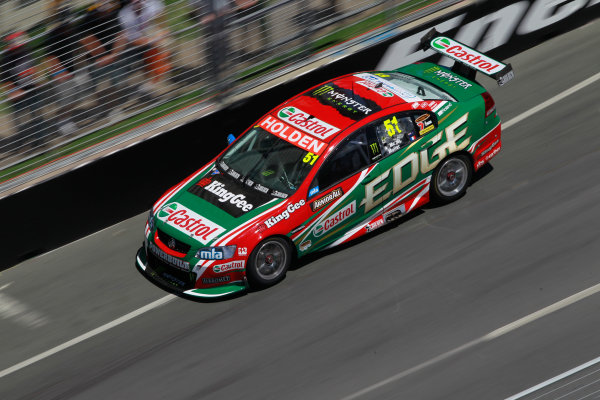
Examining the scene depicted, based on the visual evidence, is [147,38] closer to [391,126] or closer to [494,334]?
[391,126]

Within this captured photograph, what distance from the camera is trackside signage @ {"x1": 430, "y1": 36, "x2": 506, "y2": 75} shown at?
11.9 metres

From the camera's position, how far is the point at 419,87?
12.0 m

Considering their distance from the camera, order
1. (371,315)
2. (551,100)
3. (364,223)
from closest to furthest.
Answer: (371,315) < (364,223) < (551,100)

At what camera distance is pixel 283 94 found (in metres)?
13.4

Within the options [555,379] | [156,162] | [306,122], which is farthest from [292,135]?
[555,379]

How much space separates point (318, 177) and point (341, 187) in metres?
0.31

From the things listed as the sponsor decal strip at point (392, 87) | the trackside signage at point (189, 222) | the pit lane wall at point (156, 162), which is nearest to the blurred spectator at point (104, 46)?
the pit lane wall at point (156, 162)

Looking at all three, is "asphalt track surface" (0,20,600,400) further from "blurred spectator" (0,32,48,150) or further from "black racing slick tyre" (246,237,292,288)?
"blurred spectator" (0,32,48,150)

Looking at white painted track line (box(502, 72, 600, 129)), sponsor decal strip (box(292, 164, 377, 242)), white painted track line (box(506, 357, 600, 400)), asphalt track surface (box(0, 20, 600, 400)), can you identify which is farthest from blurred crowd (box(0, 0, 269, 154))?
white painted track line (box(506, 357, 600, 400))

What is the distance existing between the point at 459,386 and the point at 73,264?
5307 millimetres

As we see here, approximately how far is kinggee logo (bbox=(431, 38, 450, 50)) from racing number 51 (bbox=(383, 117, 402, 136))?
1820mm

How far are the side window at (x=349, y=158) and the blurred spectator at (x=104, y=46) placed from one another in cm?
331

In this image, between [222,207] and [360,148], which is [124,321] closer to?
[222,207]

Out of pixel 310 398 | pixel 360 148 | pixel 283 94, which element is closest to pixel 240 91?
pixel 283 94
